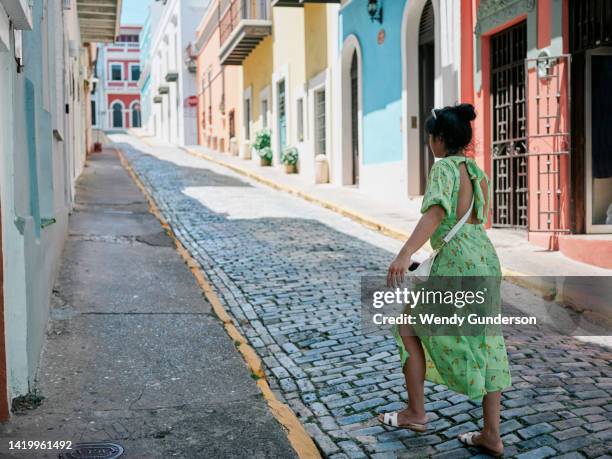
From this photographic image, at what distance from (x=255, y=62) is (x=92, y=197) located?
47.1ft

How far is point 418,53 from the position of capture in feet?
46.2

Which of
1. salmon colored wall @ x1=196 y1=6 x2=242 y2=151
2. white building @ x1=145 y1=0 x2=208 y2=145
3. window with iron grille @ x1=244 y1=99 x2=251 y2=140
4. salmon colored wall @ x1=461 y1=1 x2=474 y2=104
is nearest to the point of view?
salmon colored wall @ x1=461 y1=1 x2=474 y2=104

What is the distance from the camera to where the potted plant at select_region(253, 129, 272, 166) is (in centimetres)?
2511

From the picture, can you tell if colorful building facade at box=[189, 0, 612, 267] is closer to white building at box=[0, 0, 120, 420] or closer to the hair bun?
the hair bun

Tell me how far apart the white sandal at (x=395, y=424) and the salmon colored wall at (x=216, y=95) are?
27201 mm

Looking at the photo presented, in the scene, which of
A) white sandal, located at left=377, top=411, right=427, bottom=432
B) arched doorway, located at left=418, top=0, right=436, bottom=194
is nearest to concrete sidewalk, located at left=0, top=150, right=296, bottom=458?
white sandal, located at left=377, top=411, right=427, bottom=432

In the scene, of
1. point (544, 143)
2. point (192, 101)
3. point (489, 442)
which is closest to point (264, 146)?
point (544, 143)

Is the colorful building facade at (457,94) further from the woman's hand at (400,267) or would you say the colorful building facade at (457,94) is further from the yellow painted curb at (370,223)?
the woman's hand at (400,267)

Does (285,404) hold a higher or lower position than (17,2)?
lower

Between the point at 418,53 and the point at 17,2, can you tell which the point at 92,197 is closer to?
the point at 418,53

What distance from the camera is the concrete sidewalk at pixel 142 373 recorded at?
13.3 feet

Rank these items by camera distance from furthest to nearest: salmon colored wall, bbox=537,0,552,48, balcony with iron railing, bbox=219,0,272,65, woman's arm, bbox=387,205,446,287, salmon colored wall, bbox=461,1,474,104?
balcony with iron railing, bbox=219,0,272,65 → salmon colored wall, bbox=461,1,474,104 → salmon colored wall, bbox=537,0,552,48 → woman's arm, bbox=387,205,446,287

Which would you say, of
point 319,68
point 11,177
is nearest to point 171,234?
point 11,177

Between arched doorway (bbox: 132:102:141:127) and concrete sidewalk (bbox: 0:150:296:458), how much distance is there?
66.5 m
